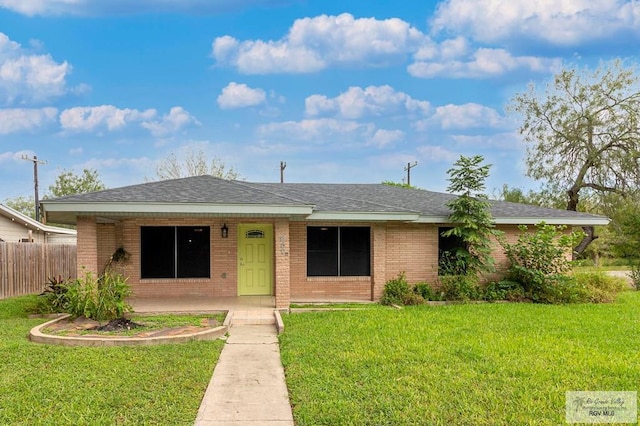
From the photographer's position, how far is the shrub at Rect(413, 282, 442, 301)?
473 inches

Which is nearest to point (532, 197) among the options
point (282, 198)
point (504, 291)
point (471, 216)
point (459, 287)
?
point (504, 291)

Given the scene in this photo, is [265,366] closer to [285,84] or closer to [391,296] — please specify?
[391,296]

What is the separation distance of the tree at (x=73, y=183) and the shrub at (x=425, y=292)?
37074mm

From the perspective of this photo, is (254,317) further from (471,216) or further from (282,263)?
(471,216)

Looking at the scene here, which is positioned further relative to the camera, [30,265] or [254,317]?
[30,265]

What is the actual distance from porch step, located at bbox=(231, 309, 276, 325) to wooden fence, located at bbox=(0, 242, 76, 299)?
8.71 metres

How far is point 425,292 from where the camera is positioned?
12.1m

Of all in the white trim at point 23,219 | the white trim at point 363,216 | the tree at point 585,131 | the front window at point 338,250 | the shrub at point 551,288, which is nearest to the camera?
the white trim at point 363,216

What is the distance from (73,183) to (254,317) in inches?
1494

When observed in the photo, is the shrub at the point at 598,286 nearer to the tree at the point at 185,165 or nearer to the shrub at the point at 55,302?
the shrub at the point at 55,302

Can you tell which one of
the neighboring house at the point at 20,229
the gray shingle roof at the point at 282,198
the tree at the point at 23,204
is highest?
the tree at the point at 23,204

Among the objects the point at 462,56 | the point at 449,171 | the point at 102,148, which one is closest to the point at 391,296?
the point at 449,171

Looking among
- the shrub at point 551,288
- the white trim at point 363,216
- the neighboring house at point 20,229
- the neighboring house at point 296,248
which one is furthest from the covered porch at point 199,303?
the neighboring house at point 20,229

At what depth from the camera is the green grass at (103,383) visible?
4453 millimetres
